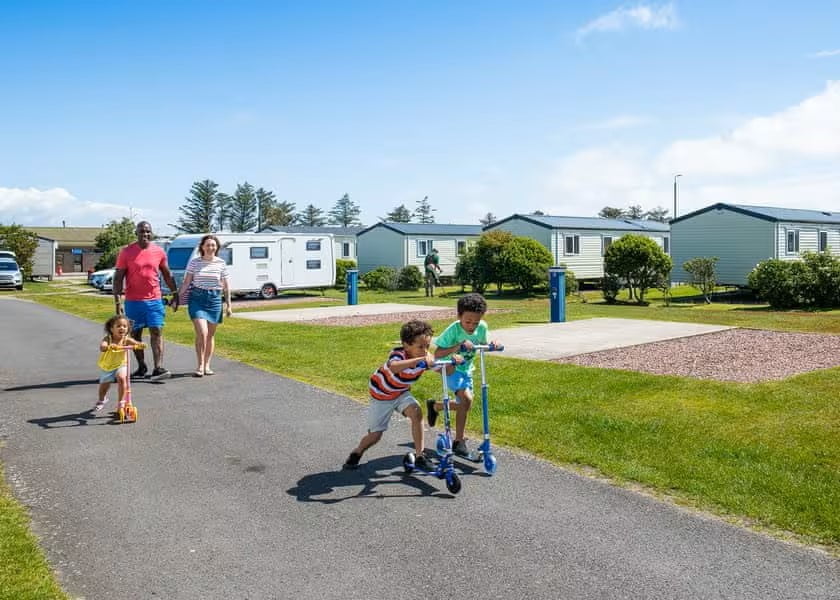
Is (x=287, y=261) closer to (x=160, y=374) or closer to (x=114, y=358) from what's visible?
(x=160, y=374)

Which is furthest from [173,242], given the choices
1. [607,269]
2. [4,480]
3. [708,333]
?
[4,480]

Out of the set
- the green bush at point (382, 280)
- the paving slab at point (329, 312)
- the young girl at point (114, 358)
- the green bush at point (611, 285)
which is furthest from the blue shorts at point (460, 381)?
the green bush at point (382, 280)

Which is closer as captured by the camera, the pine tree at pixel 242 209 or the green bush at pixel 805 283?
the green bush at pixel 805 283

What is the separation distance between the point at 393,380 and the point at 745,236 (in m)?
27.5

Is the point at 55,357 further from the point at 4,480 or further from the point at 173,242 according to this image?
the point at 173,242

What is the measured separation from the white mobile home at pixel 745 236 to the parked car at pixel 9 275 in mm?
30870

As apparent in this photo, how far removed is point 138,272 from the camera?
29.3ft

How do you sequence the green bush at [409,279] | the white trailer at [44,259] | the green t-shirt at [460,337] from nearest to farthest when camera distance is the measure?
the green t-shirt at [460,337] → the green bush at [409,279] → the white trailer at [44,259]

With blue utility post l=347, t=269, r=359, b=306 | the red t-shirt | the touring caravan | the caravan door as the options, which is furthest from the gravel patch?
the caravan door

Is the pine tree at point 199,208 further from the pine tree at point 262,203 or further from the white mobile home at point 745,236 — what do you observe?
the white mobile home at point 745,236

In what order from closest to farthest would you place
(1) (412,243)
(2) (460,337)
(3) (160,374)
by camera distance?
(2) (460,337)
(3) (160,374)
(1) (412,243)

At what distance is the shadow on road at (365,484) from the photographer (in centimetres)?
505

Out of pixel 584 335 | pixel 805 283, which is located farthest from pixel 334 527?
pixel 805 283

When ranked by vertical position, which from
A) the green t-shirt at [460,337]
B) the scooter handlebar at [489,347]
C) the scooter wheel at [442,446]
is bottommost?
the scooter wheel at [442,446]
